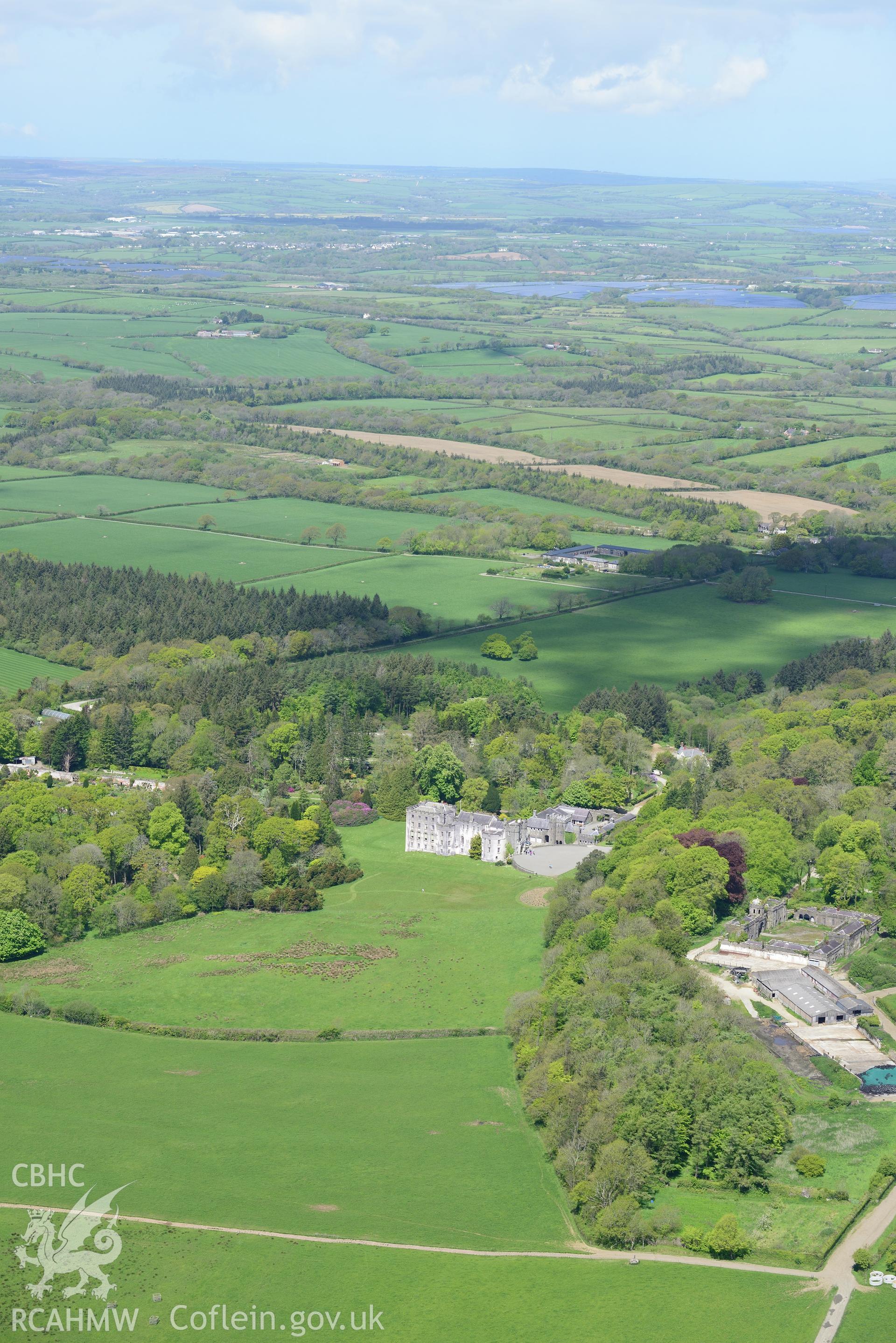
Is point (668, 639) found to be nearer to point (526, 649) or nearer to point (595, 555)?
point (526, 649)

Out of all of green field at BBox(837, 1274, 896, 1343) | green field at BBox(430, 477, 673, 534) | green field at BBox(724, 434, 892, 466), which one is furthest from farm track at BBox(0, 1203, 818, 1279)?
green field at BBox(724, 434, 892, 466)

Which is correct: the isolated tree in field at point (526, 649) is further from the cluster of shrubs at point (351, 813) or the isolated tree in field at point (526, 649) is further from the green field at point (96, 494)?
the green field at point (96, 494)

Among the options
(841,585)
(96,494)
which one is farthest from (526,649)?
(96,494)

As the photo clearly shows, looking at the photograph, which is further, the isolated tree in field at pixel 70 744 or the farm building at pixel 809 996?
the isolated tree in field at pixel 70 744

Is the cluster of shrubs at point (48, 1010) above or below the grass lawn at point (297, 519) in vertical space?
below

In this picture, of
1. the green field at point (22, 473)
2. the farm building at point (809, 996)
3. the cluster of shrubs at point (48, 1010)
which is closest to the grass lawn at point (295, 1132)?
the cluster of shrubs at point (48, 1010)

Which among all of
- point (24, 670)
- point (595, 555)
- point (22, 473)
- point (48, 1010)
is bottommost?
point (48, 1010)

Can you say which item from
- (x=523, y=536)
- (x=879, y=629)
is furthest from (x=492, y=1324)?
(x=523, y=536)
